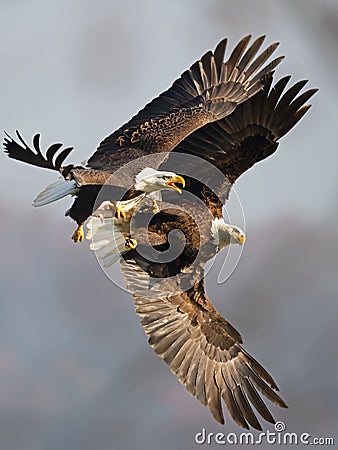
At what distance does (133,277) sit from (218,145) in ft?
4.80

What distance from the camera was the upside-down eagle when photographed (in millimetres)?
10305

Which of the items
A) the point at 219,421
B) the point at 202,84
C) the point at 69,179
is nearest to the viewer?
the point at 69,179

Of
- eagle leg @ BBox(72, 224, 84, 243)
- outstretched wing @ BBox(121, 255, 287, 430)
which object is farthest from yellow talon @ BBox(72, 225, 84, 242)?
outstretched wing @ BBox(121, 255, 287, 430)

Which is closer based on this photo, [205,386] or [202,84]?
[205,386]

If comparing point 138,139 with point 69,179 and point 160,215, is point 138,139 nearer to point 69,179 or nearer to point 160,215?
point 160,215

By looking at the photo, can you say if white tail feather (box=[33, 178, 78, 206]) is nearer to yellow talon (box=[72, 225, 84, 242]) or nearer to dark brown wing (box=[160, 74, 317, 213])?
yellow talon (box=[72, 225, 84, 242])

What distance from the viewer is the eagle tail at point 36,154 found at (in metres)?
8.77

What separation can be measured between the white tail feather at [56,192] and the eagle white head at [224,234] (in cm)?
184

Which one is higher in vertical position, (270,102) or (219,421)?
(270,102)

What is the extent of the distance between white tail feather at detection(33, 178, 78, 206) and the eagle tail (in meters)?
0.26

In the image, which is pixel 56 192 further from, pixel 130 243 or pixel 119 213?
pixel 130 243

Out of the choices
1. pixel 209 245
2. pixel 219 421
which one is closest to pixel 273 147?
pixel 209 245

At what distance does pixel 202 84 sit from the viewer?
11523 millimetres

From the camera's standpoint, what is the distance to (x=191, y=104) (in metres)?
11.3
